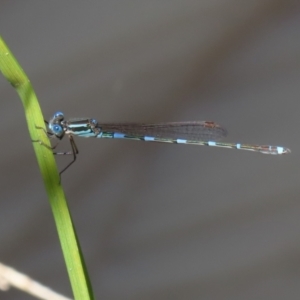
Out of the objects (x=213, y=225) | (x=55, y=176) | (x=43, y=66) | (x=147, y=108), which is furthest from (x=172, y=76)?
(x=55, y=176)

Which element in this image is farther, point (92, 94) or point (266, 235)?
point (266, 235)

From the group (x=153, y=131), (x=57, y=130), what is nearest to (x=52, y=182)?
(x=57, y=130)

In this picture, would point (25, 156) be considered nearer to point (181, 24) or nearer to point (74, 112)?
point (74, 112)

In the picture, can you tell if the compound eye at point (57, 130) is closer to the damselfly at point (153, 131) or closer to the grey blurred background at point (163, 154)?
the damselfly at point (153, 131)

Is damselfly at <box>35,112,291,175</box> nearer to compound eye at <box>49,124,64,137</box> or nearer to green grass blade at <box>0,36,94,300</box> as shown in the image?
compound eye at <box>49,124,64,137</box>

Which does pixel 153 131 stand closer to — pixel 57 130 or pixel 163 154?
pixel 57 130

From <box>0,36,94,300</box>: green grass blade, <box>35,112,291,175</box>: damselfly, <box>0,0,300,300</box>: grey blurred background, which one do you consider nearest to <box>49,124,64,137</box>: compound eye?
<box>35,112,291,175</box>: damselfly
